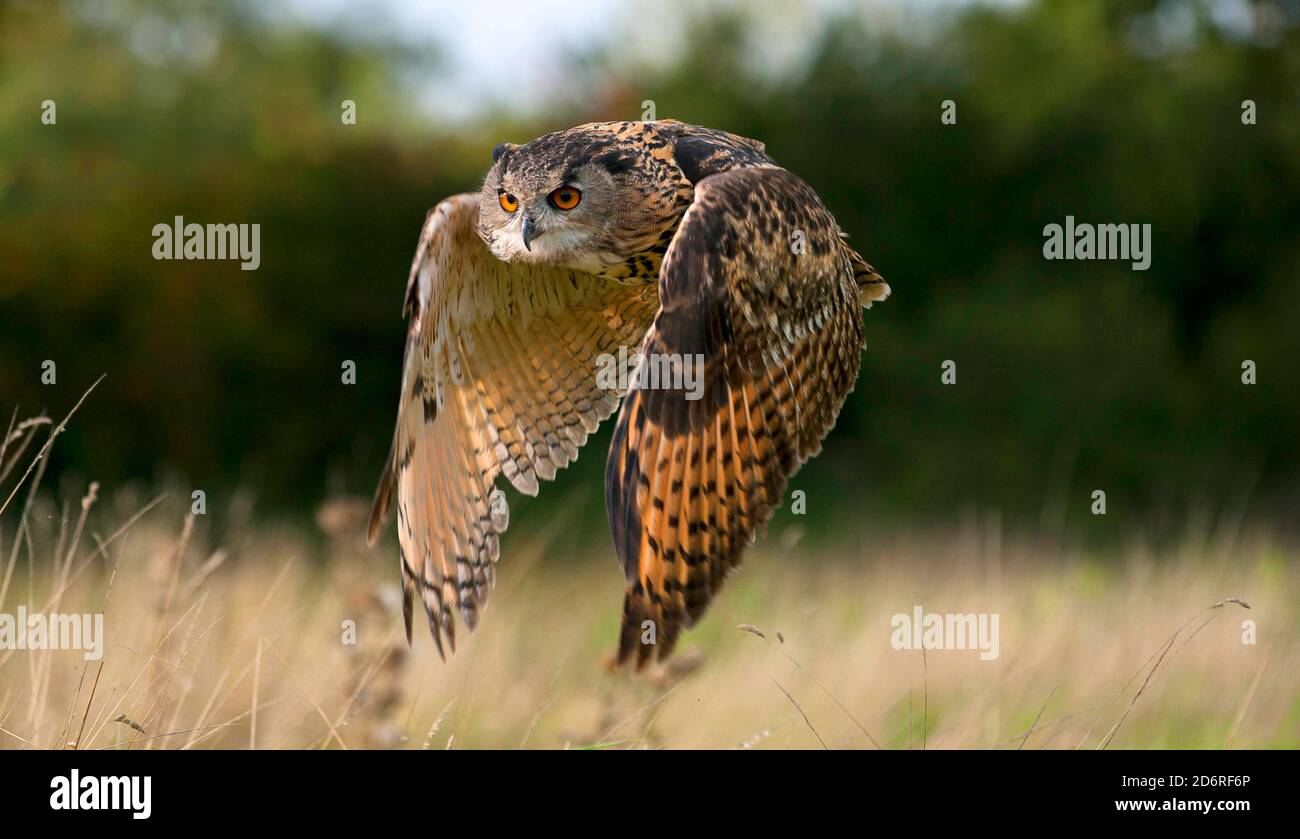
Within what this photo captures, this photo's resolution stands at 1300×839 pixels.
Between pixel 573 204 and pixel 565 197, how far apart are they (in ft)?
0.11

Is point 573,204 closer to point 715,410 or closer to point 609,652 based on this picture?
point 715,410

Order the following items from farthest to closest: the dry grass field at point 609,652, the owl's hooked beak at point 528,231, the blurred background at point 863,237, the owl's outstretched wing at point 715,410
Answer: the blurred background at point 863,237
the owl's hooked beak at point 528,231
the dry grass field at point 609,652
the owl's outstretched wing at point 715,410

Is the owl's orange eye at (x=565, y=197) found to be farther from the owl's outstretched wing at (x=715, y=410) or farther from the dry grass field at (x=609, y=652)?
the dry grass field at (x=609, y=652)

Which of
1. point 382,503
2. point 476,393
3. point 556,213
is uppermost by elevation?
point 556,213

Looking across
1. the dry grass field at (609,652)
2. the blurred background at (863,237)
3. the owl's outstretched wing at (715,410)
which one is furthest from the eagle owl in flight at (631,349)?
the blurred background at (863,237)

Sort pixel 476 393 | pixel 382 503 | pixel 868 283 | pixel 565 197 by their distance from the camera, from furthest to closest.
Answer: pixel 868 283
pixel 476 393
pixel 382 503
pixel 565 197

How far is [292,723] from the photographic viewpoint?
436 cm

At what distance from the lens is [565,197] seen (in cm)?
421

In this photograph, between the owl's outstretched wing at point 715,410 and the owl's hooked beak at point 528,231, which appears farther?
the owl's hooked beak at point 528,231

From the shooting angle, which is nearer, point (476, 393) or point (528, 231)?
point (528, 231)

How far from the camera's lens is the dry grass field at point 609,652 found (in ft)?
13.0

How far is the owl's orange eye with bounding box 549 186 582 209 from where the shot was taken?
166 inches

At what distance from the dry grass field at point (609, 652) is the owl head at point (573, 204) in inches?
49.1

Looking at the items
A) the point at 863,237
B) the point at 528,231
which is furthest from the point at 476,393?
the point at 863,237
